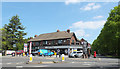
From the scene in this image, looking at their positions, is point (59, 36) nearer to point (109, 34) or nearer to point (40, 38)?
point (40, 38)

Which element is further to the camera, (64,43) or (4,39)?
(4,39)

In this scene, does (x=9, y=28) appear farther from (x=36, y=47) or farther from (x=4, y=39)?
(x=36, y=47)

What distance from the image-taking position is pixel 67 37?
183ft

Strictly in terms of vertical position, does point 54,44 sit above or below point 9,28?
below

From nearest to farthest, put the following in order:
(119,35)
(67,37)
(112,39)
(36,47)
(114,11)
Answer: (119,35)
(112,39)
(114,11)
(67,37)
(36,47)

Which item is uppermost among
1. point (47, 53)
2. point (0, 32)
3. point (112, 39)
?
point (0, 32)

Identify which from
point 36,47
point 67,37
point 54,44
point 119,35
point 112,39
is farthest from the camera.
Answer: point 36,47

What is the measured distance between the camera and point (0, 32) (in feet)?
199

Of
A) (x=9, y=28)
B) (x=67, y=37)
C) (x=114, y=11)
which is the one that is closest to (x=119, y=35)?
(x=114, y=11)

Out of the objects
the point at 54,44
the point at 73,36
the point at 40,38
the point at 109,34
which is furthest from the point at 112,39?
the point at 40,38

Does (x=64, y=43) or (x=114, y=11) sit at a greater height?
(x=114, y=11)

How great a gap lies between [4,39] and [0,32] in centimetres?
402

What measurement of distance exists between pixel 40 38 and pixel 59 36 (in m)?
11.1

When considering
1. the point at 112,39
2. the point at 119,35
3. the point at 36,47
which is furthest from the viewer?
the point at 36,47
